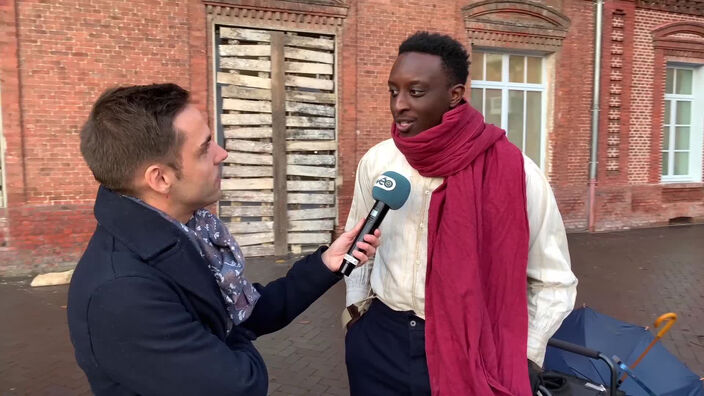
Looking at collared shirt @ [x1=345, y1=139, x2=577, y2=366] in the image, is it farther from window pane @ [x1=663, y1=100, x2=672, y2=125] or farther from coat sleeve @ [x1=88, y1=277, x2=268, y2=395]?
window pane @ [x1=663, y1=100, x2=672, y2=125]

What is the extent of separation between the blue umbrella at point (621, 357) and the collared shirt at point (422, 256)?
20.7 inches

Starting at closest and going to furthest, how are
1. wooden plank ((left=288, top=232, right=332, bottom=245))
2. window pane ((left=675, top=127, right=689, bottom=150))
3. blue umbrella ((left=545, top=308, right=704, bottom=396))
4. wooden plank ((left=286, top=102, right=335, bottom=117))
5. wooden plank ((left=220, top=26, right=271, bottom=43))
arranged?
blue umbrella ((left=545, top=308, right=704, bottom=396)) → wooden plank ((left=220, top=26, right=271, bottom=43)) → wooden plank ((left=286, top=102, right=335, bottom=117)) → wooden plank ((left=288, top=232, right=332, bottom=245)) → window pane ((left=675, top=127, right=689, bottom=150))

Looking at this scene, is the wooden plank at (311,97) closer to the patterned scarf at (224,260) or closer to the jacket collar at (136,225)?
the patterned scarf at (224,260)

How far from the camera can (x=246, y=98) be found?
8.30 meters

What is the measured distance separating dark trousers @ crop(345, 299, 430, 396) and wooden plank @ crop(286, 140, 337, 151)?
6.58m

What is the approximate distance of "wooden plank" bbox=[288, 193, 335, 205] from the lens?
8.67 metres

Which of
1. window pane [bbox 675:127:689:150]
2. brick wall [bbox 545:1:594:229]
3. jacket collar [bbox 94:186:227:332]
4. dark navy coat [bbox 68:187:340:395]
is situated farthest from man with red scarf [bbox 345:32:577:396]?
window pane [bbox 675:127:689:150]

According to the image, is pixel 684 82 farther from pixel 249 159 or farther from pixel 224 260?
pixel 224 260

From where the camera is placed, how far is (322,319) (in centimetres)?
580

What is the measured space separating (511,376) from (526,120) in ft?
31.3

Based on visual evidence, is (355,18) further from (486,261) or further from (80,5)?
(486,261)

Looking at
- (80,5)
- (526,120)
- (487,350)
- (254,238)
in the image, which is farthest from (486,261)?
(526,120)

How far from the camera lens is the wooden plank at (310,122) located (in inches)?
336

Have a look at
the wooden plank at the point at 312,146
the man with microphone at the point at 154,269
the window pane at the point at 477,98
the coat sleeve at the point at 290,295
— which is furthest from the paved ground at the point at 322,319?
the window pane at the point at 477,98
